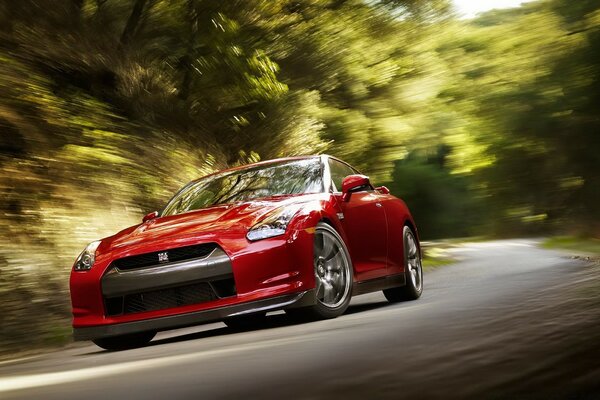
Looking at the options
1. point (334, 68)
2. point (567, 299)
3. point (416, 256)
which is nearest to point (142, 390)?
point (567, 299)

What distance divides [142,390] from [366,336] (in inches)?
75.0

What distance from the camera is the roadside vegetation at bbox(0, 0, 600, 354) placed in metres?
10.6

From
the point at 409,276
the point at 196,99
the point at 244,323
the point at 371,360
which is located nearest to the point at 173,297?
the point at 244,323

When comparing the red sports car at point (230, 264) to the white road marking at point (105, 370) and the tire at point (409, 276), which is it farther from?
the tire at point (409, 276)

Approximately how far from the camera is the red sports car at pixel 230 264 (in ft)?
24.9

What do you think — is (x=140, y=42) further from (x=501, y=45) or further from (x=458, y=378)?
(x=501, y=45)

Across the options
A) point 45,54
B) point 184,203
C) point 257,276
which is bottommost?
point 257,276

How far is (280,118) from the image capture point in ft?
55.3

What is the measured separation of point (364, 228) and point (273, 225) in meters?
1.62

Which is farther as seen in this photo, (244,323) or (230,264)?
(244,323)

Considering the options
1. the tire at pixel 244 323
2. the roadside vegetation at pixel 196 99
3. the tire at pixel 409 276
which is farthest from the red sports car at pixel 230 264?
the roadside vegetation at pixel 196 99

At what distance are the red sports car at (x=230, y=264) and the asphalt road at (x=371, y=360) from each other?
23 centimetres

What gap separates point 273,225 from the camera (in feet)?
25.8

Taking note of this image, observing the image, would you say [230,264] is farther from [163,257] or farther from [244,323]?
[244,323]
